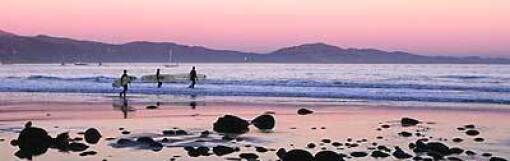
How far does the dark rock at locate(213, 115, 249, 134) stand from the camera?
21938 mm

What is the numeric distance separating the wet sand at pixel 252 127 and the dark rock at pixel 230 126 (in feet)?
0.82

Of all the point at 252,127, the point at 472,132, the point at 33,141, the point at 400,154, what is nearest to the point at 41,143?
the point at 33,141

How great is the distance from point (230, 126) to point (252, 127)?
1.33 m

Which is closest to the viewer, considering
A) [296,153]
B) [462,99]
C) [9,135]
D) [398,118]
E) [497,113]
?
[296,153]

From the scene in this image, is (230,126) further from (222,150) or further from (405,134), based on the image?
(405,134)

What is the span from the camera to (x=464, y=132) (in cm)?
2209

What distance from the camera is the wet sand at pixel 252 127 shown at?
57.7ft

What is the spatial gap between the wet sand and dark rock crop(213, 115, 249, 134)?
250 millimetres

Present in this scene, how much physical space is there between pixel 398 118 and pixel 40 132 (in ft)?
45.4

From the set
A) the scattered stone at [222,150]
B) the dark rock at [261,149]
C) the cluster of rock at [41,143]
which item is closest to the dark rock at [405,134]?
the dark rock at [261,149]

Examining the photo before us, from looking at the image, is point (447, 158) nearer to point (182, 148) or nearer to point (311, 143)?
point (311, 143)

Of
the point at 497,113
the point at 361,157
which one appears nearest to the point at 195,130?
the point at 361,157

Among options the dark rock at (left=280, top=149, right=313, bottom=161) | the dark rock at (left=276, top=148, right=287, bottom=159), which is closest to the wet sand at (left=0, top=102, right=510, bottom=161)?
the dark rock at (left=276, top=148, right=287, bottom=159)

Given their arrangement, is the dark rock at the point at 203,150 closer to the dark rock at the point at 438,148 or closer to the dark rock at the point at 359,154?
the dark rock at the point at 359,154
